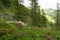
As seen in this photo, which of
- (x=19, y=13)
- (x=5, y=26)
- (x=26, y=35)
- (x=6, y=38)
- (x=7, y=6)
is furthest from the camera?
(x=19, y=13)

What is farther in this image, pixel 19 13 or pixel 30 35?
pixel 19 13

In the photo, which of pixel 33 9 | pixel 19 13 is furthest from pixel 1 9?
pixel 33 9

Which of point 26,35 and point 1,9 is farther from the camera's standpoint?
point 1,9

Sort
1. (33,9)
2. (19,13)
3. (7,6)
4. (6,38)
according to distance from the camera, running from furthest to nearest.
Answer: (33,9)
(19,13)
(7,6)
(6,38)

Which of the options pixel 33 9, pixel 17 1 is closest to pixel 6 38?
pixel 17 1

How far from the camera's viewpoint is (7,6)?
126ft

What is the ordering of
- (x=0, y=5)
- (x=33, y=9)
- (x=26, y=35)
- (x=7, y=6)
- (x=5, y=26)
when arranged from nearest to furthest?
(x=26, y=35) < (x=5, y=26) < (x=0, y=5) < (x=7, y=6) < (x=33, y=9)

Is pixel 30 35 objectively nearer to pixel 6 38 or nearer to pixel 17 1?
pixel 6 38

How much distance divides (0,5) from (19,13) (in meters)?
10.3

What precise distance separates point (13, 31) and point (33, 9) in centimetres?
4671

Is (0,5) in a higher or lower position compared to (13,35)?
higher

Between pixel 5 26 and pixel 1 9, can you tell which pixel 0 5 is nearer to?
pixel 1 9

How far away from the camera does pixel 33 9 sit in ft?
212

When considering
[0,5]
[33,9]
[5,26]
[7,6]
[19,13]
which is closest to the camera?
[5,26]
